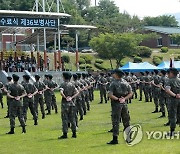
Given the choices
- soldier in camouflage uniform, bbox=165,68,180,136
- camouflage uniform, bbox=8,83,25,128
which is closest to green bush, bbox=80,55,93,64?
camouflage uniform, bbox=8,83,25,128

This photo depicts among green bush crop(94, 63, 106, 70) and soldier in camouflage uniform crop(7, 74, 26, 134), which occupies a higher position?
soldier in camouflage uniform crop(7, 74, 26, 134)

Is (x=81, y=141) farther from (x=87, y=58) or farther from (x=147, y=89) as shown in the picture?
(x=87, y=58)

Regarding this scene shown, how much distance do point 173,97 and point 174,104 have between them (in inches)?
8.3

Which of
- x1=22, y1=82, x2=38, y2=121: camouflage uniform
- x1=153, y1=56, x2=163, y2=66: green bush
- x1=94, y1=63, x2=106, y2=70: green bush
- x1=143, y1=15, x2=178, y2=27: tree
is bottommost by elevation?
x1=94, y1=63, x2=106, y2=70: green bush

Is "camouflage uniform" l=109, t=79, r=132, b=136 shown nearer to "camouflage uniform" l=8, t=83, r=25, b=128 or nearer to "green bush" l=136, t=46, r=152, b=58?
"camouflage uniform" l=8, t=83, r=25, b=128

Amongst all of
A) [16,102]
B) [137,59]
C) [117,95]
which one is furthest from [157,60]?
[117,95]

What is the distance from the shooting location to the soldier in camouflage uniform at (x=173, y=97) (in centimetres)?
1445

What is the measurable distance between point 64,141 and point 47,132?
8.71 feet


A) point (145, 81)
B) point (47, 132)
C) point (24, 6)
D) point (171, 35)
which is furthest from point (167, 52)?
point (47, 132)

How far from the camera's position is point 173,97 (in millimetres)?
14508

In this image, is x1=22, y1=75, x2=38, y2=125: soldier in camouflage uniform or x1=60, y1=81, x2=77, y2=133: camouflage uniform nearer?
x1=60, y1=81, x2=77, y2=133: camouflage uniform

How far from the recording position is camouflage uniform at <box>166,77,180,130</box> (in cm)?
1447

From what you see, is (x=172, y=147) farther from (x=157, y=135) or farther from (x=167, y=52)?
(x=167, y=52)

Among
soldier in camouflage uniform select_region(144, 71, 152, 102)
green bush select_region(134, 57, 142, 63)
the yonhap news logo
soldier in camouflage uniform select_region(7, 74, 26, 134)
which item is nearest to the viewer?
the yonhap news logo
